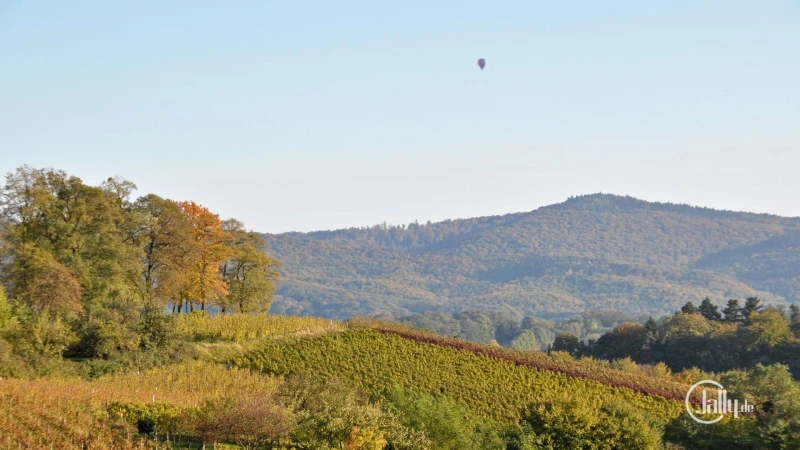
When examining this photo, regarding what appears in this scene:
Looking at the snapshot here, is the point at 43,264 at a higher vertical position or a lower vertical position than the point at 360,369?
higher

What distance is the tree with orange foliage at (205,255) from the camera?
2138 inches

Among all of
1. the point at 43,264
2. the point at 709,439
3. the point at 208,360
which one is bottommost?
the point at 709,439

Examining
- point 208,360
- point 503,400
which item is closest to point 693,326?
point 503,400

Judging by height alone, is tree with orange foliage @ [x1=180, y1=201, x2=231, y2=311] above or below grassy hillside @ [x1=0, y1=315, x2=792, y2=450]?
above

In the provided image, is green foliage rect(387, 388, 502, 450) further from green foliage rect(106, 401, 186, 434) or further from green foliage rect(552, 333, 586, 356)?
green foliage rect(552, 333, 586, 356)

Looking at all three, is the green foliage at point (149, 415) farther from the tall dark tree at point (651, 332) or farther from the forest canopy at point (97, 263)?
the tall dark tree at point (651, 332)

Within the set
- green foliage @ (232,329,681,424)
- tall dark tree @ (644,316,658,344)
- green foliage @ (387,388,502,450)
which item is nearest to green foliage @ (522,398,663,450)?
green foliage @ (387,388,502,450)

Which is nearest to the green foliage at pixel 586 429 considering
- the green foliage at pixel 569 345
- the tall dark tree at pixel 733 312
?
the green foliage at pixel 569 345

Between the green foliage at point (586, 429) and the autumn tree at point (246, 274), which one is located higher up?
the autumn tree at point (246, 274)

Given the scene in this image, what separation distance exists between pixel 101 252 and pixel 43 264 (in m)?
4.65

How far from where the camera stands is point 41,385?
32.4m

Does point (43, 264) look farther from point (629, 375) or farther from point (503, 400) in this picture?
point (629, 375)

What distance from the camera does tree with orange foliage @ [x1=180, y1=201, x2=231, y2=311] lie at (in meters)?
54.3

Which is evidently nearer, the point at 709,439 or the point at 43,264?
the point at 709,439
